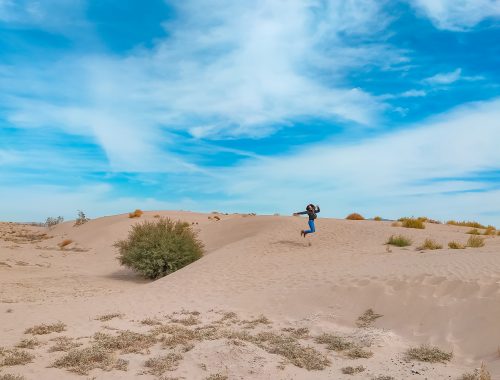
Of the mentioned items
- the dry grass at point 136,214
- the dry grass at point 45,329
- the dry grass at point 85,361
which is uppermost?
the dry grass at point 136,214

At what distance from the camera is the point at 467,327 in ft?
30.7

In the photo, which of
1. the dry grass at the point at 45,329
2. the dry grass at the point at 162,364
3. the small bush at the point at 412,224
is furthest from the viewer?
the small bush at the point at 412,224

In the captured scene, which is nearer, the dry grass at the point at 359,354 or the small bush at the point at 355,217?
the dry grass at the point at 359,354

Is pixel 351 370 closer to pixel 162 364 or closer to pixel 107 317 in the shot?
pixel 162 364

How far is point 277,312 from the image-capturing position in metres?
11.9

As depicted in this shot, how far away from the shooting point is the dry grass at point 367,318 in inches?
415

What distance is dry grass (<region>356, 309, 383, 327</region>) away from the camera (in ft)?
34.6

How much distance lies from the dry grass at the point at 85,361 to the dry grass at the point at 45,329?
1873mm

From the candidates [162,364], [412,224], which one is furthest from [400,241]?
[162,364]

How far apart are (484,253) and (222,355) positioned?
11168 millimetres

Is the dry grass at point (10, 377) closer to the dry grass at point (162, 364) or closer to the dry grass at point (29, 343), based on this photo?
the dry grass at point (29, 343)

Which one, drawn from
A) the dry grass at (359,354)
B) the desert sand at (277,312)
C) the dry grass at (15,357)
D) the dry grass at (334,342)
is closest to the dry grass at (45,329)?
the desert sand at (277,312)

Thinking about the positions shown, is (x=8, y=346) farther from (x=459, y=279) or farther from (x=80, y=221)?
(x=80, y=221)

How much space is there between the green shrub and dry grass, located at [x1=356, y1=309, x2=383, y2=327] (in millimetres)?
11422
